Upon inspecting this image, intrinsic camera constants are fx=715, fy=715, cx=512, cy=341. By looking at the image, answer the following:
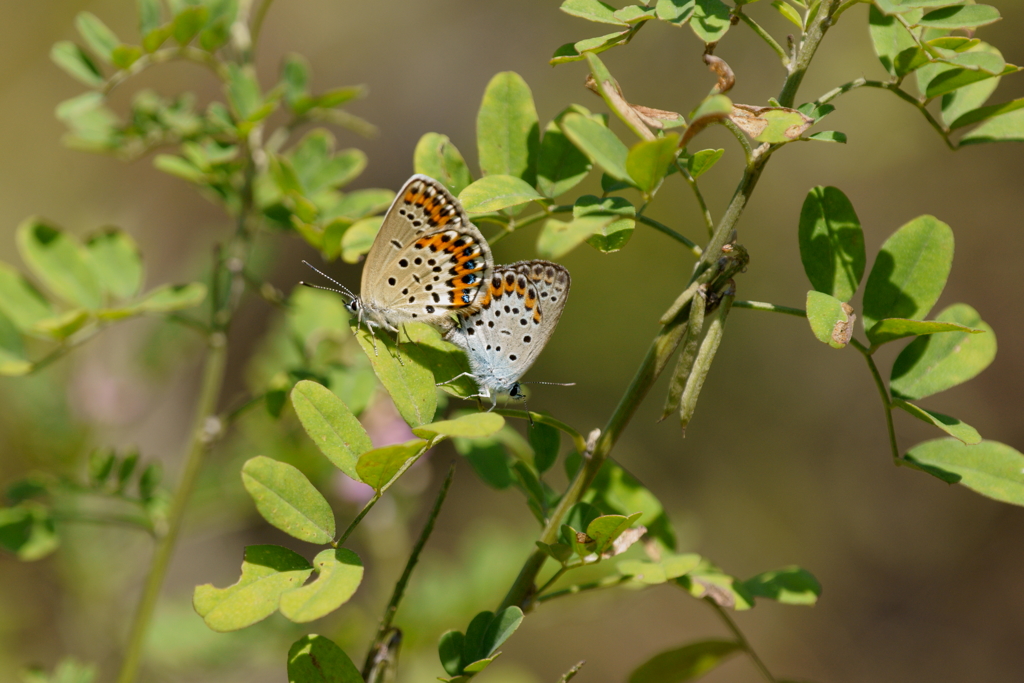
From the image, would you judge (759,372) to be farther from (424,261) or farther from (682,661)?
(424,261)

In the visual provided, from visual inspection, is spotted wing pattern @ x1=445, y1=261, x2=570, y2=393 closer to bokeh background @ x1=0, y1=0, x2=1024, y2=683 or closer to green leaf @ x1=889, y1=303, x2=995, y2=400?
green leaf @ x1=889, y1=303, x2=995, y2=400

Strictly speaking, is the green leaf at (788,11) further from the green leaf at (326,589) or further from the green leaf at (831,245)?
the green leaf at (326,589)

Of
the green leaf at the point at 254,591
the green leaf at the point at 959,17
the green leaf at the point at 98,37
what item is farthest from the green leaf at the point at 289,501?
the green leaf at the point at 98,37

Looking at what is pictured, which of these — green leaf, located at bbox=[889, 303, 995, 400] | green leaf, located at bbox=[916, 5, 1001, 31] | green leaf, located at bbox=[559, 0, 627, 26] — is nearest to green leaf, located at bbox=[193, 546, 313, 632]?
green leaf, located at bbox=[559, 0, 627, 26]

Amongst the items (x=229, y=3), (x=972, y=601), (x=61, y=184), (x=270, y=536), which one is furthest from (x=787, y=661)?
(x=61, y=184)

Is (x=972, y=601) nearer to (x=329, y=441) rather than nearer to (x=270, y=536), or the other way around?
(x=270, y=536)
